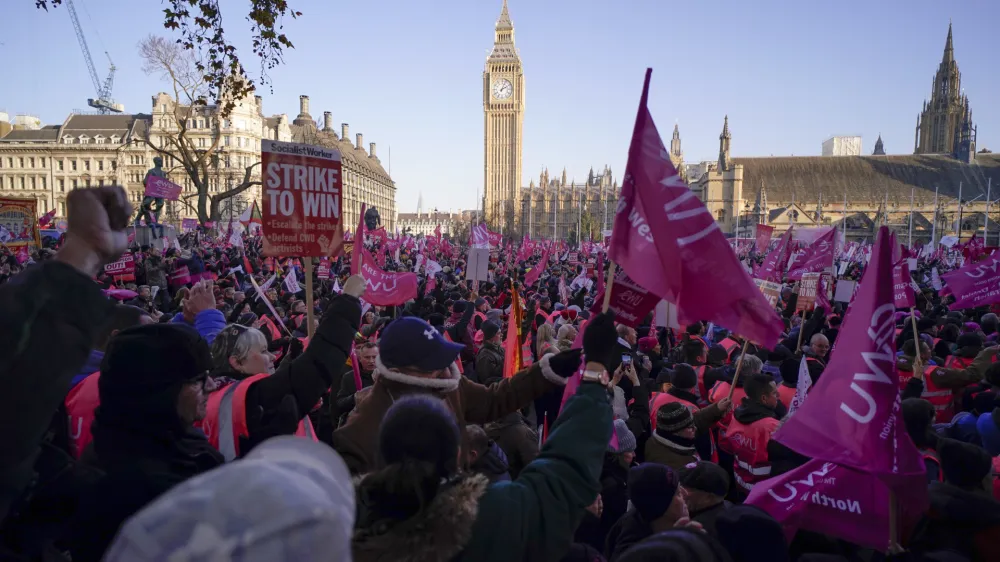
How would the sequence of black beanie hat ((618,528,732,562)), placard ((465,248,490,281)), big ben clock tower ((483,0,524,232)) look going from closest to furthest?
black beanie hat ((618,528,732,562)), placard ((465,248,490,281)), big ben clock tower ((483,0,524,232))

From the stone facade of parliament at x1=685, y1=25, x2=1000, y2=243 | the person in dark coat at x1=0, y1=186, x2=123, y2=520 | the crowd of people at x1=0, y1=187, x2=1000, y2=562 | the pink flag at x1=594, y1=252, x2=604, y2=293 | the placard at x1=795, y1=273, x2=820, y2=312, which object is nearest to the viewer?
the crowd of people at x1=0, y1=187, x2=1000, y2=562

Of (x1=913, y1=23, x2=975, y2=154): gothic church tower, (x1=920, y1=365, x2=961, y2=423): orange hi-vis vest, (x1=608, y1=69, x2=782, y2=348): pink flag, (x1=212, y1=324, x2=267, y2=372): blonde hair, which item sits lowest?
(x1=920, y1=365, x2=961, y2=423): orange hi-vis vest

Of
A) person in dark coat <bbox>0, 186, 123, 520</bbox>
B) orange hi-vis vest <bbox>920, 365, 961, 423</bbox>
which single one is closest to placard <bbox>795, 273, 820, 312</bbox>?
orange hi-vis vest <bbox>920, 365, 961, 423</bbox>

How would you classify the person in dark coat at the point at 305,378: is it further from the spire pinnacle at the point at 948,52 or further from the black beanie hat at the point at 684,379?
the spire pinnacle at the point at 948,52

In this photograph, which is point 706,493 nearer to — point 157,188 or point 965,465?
point 965,465

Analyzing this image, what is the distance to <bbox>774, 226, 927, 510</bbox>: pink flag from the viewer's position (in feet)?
8.21

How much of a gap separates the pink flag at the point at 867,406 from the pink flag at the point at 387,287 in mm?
5487

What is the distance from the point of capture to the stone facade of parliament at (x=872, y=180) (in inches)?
3098

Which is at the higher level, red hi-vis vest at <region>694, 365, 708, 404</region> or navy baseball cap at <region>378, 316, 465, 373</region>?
navy baseball cap at <region>378, 316, 465, 373</region>

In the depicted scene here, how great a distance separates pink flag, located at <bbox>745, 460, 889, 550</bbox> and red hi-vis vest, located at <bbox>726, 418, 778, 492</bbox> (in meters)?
1.06

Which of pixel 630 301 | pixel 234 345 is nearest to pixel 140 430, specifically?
pixel 234 345

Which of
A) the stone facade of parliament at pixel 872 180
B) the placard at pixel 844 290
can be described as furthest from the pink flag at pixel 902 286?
the stone facade of parliament at pixel 872 180

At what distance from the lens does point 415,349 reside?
2521 mm

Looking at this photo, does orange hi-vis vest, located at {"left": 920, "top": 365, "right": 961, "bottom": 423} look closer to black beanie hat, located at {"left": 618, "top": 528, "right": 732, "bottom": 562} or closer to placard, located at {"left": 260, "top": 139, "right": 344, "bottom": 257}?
black beanie hat, located at {"left": 618, "top": 528, "right": 732, "bottom": 562}
